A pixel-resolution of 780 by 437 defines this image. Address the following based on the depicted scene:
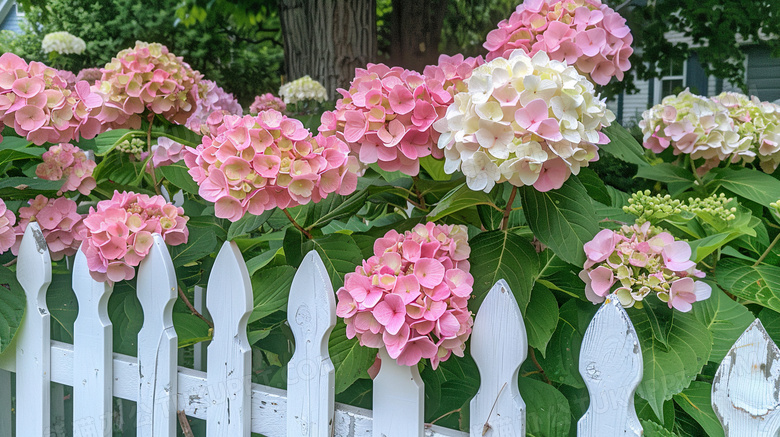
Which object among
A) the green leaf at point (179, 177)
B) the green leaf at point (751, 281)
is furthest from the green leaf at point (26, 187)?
the green leaf at point (751, 281)

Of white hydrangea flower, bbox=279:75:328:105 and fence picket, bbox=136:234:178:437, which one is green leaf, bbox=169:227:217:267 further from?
white hydrangea flower, bbox=279:75:328:105

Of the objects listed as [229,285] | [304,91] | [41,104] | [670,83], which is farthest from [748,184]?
[670,83]

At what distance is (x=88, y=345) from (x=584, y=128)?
3.34 ft

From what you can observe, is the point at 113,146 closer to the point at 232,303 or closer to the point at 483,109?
the point at 232,303

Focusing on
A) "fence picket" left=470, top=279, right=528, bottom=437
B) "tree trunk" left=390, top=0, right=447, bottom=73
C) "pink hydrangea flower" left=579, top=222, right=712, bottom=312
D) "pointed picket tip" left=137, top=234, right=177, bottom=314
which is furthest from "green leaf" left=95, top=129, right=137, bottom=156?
"tree trunk" left=390, top=0, right=447, bottom=73

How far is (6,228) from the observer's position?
4.05 feet

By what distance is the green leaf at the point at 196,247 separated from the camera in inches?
49.9

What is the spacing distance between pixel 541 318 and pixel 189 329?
0.69m

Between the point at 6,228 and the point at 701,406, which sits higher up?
the point at 6,228

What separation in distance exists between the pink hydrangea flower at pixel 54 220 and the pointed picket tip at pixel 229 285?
0.37 meters

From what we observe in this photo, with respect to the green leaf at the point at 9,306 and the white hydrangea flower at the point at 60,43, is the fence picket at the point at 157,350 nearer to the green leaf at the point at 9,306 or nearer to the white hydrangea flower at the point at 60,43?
the green leaf at the point at 9,306

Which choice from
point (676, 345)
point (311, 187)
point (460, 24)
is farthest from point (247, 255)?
point (460, 24)

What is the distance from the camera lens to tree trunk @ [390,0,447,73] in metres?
4.58

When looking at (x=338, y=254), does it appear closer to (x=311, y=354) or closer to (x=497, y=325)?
(x=311, y=354)
